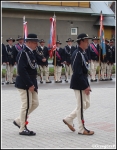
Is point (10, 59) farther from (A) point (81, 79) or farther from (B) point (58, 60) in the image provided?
(A) point (81, 79)

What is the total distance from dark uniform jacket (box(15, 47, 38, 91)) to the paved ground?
1009 mm

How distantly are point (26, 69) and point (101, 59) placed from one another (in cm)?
1220

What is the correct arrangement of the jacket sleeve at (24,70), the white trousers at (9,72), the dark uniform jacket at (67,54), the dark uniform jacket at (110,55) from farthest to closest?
the dark uniform jacket at (110,55), the dark uniform jacket at (67,54), the white trousers at (9,72), the jacket sleeve at (24,70)

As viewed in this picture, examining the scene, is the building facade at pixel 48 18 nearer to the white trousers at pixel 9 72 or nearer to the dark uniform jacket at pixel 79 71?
the white trousers at pixel 9 72

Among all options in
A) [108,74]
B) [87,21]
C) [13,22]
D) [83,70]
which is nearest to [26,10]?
[13,22]

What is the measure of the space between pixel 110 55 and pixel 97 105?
8.47 m

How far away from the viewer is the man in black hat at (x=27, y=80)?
7234 mm

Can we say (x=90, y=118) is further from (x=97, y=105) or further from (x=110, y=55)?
(x=110, y=55)

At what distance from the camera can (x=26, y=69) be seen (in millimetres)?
7344

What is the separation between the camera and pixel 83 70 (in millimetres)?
7480

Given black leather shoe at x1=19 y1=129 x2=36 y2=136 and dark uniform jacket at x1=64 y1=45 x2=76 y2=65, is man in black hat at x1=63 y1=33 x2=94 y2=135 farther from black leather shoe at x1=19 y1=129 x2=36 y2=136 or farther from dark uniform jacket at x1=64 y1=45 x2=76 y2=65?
dark uniform jacket at x1=64 y1=45 x2=76 y2=65

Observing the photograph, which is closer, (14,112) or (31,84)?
(31,84)

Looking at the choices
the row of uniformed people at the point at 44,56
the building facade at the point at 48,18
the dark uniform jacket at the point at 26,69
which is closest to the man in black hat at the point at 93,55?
the row of uniformed people at the point at 44,56

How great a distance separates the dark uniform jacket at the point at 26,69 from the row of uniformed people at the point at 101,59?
35.7ft
